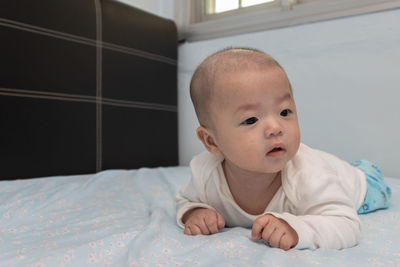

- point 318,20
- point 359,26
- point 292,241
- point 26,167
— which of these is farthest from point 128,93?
point 292,241

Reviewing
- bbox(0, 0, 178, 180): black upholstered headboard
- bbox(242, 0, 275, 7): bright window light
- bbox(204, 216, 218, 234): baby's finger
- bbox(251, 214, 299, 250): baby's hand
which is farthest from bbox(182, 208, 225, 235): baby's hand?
bbox(242, 0, 275, 7): bright window light

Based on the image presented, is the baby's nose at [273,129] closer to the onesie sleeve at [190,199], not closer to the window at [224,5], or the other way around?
the onesie sleeve at [190,199]

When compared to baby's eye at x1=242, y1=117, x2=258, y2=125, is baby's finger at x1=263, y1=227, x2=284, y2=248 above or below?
below

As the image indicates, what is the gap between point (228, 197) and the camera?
3.05ft

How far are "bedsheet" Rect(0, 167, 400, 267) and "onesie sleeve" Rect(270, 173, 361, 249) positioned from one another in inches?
1.1

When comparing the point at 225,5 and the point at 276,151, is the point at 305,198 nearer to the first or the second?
the point at 276,151

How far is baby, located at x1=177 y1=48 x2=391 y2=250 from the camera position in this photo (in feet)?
2.42

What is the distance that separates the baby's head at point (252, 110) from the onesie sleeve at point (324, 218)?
0.33 ft

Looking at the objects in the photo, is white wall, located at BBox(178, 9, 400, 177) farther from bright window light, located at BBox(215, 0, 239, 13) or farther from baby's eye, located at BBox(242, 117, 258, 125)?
baby's eye, located at BBox(242, 117, 258, 125)

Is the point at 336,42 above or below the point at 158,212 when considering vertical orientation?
above

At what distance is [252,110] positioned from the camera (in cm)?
77

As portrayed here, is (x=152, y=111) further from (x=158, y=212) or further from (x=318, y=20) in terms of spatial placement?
(x=158, y=212)

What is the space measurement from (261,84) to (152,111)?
1460mm

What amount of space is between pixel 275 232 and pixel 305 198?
0.14m
